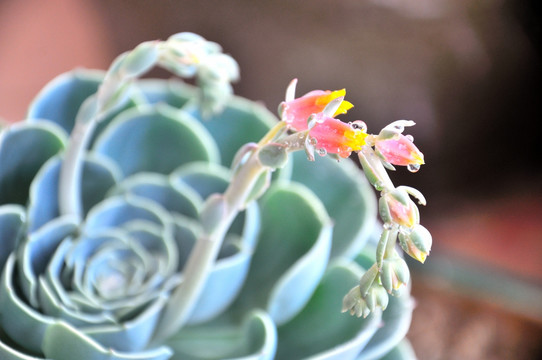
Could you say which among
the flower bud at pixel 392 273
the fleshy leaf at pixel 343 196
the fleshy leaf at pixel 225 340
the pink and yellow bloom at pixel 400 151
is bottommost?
the fleshy leaf at pixel 225 340

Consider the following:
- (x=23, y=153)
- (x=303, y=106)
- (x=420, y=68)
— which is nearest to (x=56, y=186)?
(x=23, y=153)

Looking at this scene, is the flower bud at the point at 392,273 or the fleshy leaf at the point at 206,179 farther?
the fleshy leaf at the point at 206,179

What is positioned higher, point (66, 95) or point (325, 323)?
point (66, 95)

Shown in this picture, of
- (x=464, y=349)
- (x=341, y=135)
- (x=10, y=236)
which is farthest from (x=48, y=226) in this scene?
(x=464, y=349)

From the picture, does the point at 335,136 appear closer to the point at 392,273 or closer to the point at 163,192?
the point at 392,273

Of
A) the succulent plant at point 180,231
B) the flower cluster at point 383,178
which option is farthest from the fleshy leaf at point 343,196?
the flower cluster at point 383,178

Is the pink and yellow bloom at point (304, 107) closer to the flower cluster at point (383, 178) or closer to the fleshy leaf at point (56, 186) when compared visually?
the flower cluster at point (383, 178)

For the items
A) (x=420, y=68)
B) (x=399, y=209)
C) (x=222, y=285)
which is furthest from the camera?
(x=420, y=68)
